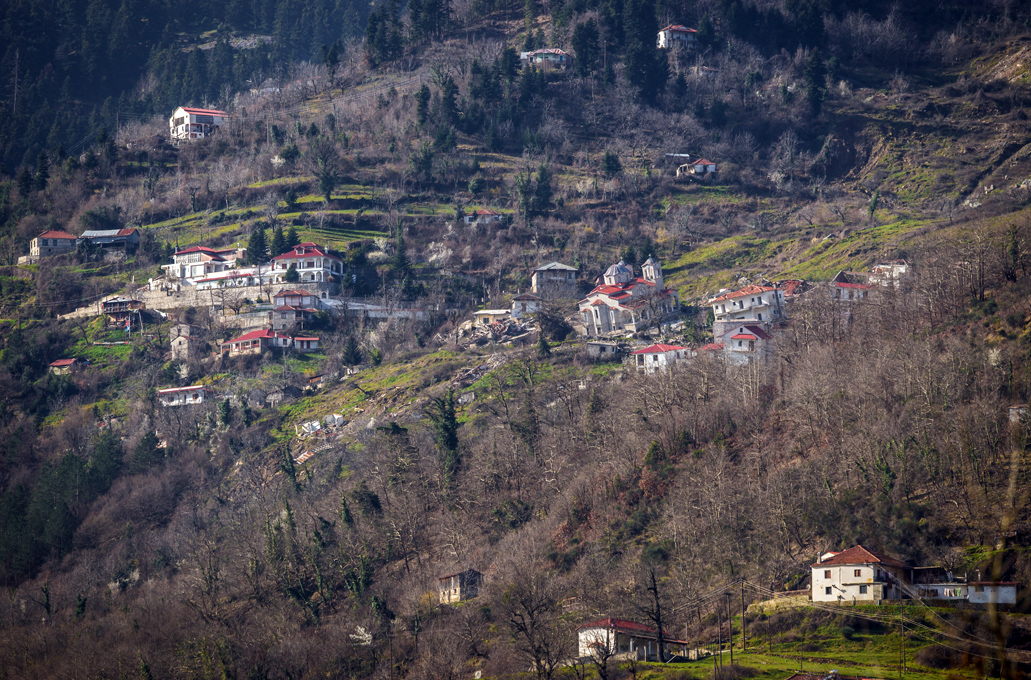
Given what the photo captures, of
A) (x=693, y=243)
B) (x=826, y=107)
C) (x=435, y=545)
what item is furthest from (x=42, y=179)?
(x=826, y=107)

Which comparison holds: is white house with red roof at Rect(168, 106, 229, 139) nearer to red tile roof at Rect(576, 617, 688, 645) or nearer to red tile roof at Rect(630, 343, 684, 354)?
red tile roof at Rect(630, 343, 684, 354)

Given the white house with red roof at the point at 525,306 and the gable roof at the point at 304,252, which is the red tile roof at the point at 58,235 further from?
the white house with red roof at the point at 525,306

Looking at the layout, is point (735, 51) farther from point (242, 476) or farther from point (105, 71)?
point (105, 71)

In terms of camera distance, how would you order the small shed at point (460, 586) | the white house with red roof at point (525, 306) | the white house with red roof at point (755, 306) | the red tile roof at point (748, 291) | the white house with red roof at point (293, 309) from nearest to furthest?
the small shed at point (460, 586) → the white house with red roof at point (755, 306) → the red tile roof at point (748, 291) → the white house with red roof at point (525, 306) → the white house with red roof at point (293, 309)

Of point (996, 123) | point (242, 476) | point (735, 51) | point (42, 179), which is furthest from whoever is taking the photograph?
point (735, 51)

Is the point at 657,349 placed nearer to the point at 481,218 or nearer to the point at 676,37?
the point at 481,218

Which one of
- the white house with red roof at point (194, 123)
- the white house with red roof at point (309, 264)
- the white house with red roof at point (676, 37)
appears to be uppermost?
the white house with red roof at point (676, 37)

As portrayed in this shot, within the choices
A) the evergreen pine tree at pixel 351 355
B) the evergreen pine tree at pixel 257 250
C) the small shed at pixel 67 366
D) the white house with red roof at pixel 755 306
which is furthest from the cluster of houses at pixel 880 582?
the small shed at pixel 67 366

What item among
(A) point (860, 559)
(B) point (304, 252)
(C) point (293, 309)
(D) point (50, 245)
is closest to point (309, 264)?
(B) point (304, 252)
